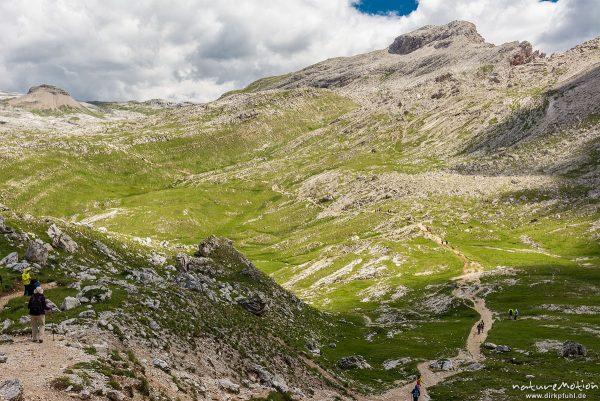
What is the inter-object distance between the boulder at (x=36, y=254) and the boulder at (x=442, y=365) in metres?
52.4

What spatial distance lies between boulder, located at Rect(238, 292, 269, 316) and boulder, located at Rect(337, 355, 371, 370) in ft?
42.2

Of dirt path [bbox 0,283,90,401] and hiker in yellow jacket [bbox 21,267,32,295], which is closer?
dirt path [bbox 0,283,90,401]

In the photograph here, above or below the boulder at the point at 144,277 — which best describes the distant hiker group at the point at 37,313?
below

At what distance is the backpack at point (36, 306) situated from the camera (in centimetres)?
2670

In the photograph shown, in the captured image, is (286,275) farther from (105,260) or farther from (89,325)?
(89,325)

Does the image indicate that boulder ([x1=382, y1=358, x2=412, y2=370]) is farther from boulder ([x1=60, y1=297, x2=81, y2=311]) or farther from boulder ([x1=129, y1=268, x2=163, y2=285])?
boulder ([x1=60, y1=297, x2=81, y2=311])

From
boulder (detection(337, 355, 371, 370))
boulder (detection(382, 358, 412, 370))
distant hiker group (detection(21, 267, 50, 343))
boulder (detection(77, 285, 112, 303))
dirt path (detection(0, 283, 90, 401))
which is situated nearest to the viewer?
dirt path (detection(0, 283, 90, 401))

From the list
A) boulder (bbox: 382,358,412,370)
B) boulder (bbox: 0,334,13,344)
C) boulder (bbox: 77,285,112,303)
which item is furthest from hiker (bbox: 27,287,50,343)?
boulder (bbox: 382,358,412,370)

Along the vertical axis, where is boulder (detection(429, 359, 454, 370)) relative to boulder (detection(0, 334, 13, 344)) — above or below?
below

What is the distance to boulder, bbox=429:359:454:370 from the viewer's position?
61469mm

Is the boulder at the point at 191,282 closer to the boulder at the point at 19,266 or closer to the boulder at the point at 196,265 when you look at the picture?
the boulder at the point at 196,265

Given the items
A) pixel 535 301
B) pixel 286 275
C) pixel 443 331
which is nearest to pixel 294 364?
pixel 443 331

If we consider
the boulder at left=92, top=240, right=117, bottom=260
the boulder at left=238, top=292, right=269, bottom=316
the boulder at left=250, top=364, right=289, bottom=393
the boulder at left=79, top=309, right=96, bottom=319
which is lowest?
the boulder at left=250, top=364, right=289, bottom=393

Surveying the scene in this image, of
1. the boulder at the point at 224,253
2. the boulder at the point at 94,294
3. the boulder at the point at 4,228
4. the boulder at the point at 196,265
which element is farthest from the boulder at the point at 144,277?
the boulder at the point at 224,253
